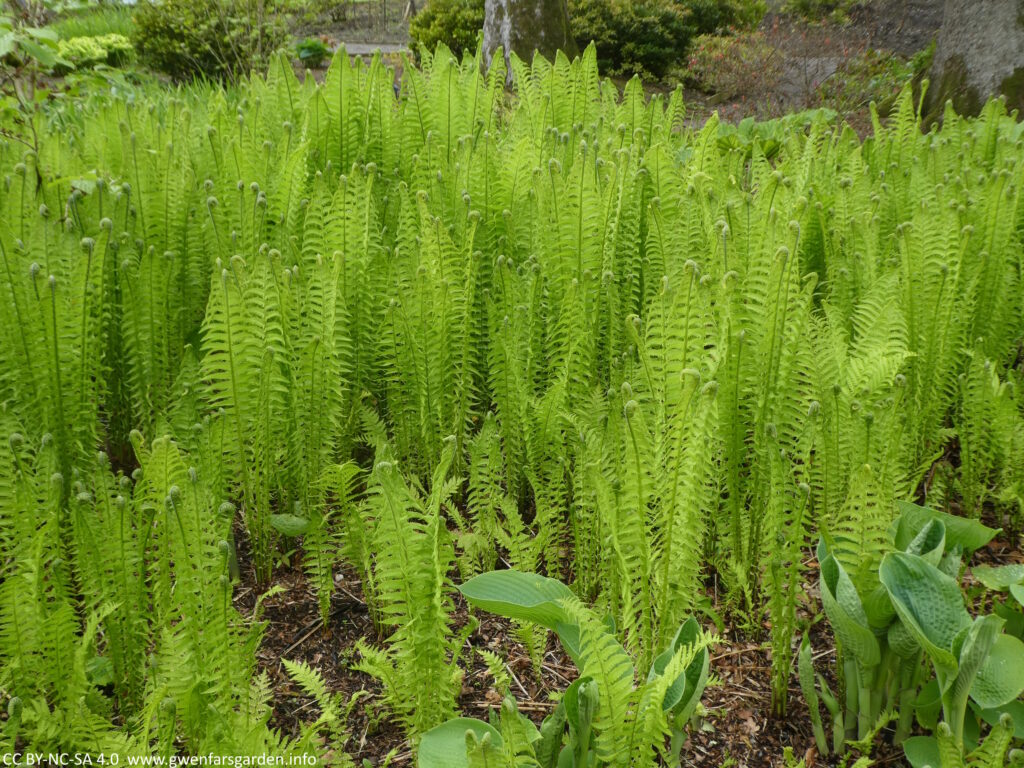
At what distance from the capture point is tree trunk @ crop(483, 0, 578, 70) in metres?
7.21

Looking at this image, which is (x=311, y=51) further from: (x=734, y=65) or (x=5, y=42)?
(x=5, y=42)

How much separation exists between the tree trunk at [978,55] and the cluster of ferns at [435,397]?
251cm

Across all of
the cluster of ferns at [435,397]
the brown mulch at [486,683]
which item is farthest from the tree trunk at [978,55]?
the brown mulch at [486,683]

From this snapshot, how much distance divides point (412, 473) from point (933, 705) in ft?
4.51

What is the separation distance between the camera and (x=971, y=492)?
7.40 feet

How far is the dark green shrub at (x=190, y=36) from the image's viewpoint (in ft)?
31.6

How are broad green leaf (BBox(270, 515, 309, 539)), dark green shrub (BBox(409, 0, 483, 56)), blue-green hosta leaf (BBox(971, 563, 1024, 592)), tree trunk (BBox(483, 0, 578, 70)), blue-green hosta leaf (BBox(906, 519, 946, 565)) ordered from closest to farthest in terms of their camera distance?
blue-green hosta leaf (BBox(906, 519, 946, 565)) → blue-green hosta leaf (BBox(971, 563, 1024, 592)) → broad green leaf (BBox(270, 515, 309, 539)) → tree trunk (BBox(483, 0, 578, 70)) → dark green shrub (BBox(409, 0, 483, 56))

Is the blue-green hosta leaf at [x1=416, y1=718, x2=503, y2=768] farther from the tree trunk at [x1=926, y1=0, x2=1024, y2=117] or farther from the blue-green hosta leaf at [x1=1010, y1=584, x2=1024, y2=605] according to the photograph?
the tree trunk at [x1=926, y1=0, x2=1024, y2=117]

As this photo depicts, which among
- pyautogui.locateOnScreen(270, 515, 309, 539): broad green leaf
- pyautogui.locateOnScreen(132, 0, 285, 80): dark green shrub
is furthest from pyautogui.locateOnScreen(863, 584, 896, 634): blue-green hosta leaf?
pyautogui.locateOnScreen(132, 0, 285, 80): dark green shrub

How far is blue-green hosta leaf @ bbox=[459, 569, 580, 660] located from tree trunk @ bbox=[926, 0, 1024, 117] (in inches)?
190

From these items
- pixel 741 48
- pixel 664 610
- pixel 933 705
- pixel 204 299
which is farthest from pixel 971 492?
pixel 741 48

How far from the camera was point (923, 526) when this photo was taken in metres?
1.75

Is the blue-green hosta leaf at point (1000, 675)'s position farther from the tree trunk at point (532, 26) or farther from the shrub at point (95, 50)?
the shrub at point (95, 50)

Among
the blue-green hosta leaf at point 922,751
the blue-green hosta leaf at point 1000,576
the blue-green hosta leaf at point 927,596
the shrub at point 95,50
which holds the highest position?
the shrub at point 95,50
